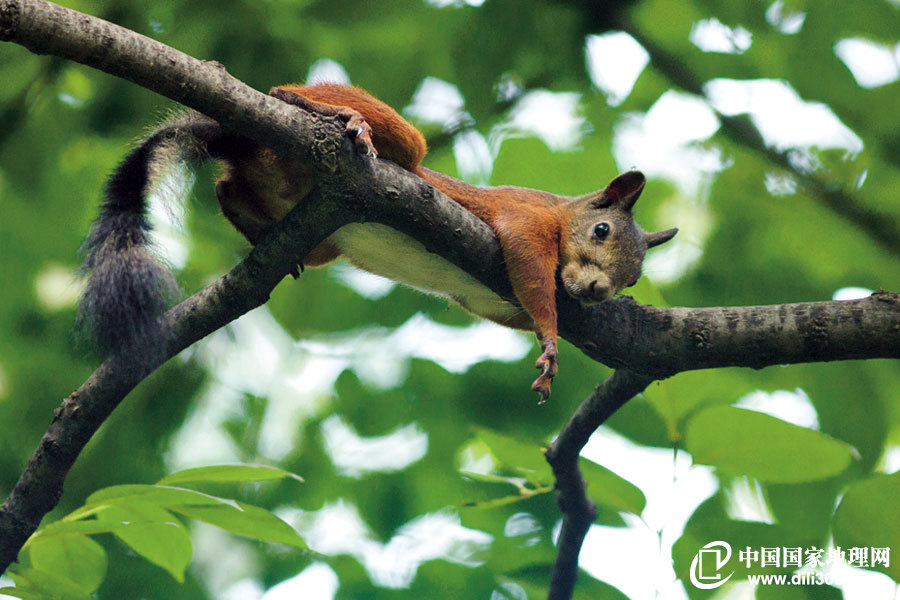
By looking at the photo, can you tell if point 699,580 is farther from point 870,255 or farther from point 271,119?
point 870,255


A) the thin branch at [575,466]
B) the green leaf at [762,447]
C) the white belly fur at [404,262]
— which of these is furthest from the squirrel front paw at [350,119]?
the green leaf at [762,447]

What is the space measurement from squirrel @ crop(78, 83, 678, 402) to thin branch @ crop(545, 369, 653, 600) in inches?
8.4

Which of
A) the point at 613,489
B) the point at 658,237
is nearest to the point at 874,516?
the point at 613,489

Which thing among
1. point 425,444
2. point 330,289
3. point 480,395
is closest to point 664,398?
point 480,395

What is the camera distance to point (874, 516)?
85.1 inches

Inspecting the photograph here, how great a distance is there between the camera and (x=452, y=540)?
3562 mm

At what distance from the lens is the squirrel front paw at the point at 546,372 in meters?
2.51

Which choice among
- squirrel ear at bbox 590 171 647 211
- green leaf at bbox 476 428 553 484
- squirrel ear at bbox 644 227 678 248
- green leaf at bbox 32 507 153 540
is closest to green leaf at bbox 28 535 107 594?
green leaf at bbox 32 507 153 540

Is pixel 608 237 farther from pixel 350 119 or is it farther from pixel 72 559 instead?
pixel 72 559

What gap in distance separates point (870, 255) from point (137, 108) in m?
3.42

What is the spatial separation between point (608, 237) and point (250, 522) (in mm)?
2119

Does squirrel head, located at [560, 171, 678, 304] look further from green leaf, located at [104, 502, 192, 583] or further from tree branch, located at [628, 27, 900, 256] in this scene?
green leaf, located at [104, 502, 192, 583]

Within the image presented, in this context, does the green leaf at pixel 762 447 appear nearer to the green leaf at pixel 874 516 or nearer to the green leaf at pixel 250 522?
the green leaf at pixel 874 516

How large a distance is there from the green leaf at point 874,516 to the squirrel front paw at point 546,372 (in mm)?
877
